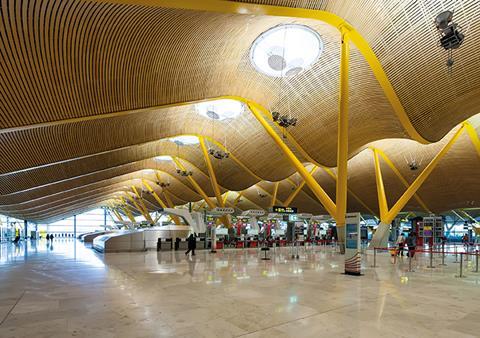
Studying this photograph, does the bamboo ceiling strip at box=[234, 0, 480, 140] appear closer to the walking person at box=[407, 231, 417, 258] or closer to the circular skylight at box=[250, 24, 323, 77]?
the circular skylight at box=[250, 24, 323, 77]

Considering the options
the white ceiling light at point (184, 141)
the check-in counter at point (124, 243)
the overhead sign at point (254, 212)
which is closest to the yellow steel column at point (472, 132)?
the overhead sign at point (254, 212)

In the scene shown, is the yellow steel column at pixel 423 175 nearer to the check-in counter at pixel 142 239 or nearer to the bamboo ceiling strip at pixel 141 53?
the bamboo ceiling strip at pixel 141 53

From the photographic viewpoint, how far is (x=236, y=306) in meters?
7.52

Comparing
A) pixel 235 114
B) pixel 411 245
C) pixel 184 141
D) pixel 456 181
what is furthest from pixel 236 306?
pixel 456 181

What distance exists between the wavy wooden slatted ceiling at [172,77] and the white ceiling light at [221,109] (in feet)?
2.23

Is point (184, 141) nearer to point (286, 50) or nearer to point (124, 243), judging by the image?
point (124, 243)

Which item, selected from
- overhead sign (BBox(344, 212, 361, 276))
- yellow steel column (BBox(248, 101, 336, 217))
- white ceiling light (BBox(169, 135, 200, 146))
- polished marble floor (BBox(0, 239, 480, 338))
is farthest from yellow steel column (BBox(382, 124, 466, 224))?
white ceiling light (BBox(169, 135, 200, 146))

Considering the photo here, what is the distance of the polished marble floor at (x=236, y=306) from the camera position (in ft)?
19.0

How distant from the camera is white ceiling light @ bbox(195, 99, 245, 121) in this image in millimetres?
26594

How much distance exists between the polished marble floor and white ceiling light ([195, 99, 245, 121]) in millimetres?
16552

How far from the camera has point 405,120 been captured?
59.1 ft

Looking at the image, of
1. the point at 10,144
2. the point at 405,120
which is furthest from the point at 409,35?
the point at 10,144

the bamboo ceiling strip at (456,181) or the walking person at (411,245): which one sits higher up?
the bamboo ceiling strip at (456,181)

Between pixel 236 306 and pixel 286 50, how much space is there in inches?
567
